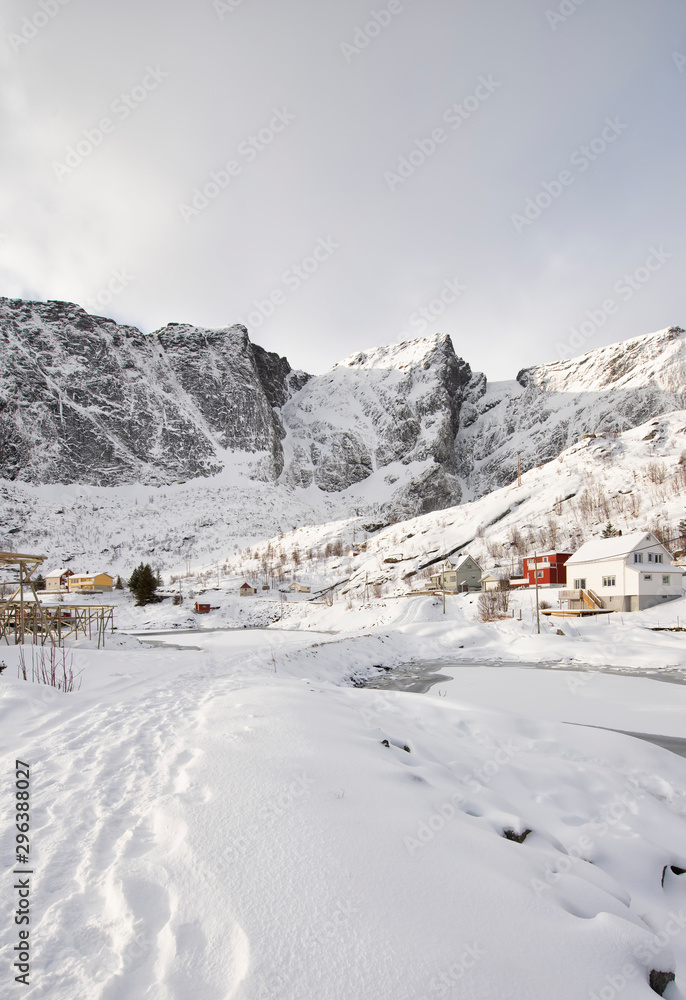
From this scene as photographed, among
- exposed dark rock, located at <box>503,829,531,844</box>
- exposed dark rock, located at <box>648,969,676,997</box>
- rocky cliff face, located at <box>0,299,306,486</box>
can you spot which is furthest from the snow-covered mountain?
exposed dark rock, located at <box>648,969,676,997</box>

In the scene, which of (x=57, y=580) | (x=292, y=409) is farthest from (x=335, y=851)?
(x=292, y=409)

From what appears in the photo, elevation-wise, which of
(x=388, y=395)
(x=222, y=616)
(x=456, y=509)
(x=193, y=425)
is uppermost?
(x=388, y=395)

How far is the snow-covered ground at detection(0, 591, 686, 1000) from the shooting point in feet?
7.22

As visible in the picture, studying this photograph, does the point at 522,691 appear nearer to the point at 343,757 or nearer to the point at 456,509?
the point at 343,757

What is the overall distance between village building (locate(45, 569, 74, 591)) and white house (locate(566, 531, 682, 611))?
6160cm

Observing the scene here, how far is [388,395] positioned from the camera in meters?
155

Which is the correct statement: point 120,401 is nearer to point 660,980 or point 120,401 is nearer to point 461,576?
point 461,576

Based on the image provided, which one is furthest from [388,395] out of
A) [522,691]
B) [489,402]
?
[522,691]

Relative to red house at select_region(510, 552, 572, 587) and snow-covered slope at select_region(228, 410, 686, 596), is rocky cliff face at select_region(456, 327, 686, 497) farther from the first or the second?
red house at select_region(510, 552, 572, 587)

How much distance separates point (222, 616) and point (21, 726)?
43251mm

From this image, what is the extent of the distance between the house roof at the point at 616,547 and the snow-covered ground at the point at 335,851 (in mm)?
30344

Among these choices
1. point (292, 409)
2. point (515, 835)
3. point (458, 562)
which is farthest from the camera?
point (292, 409)

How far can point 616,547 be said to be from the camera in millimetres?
33594

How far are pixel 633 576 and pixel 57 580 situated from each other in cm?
6716
